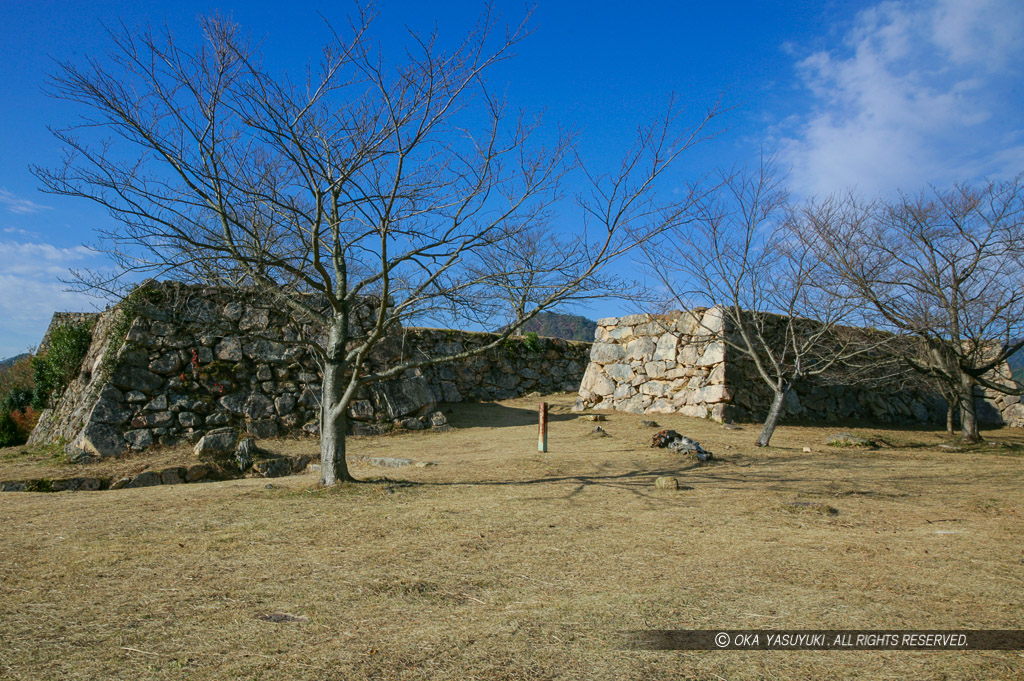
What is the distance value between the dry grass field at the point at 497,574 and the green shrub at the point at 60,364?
642cm

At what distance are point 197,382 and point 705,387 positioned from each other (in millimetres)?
9798

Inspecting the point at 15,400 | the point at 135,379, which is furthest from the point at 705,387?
the point at 15,400

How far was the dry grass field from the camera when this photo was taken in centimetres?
246

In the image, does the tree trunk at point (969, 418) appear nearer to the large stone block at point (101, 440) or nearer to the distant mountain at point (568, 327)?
the large stone block at point (101, 440)

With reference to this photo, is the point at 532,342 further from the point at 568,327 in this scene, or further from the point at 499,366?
the point at 568,327

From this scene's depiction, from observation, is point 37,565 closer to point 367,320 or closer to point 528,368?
point 367,320

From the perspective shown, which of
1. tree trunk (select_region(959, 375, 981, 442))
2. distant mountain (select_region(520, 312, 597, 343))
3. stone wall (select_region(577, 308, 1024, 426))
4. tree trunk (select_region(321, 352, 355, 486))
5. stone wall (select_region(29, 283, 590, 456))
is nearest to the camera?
tree trunk (select_region(321, 352, 355, 486))

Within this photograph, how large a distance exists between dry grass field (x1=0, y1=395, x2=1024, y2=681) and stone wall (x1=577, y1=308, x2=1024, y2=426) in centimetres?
557

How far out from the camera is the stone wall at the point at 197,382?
974 centimetres

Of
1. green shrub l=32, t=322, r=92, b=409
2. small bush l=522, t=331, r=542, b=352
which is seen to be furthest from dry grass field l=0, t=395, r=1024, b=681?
small bush l=522, t=331, r=542, b=352

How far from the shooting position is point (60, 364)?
11.6 m

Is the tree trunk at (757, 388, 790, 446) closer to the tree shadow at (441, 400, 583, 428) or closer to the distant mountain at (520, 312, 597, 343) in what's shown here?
the tree shadow at (441, 400, 583, 428)

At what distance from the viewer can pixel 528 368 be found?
17.3 m

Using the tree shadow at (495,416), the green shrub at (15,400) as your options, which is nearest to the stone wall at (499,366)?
the tree shadow at (495,416)
